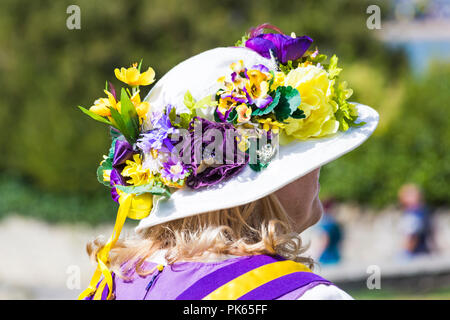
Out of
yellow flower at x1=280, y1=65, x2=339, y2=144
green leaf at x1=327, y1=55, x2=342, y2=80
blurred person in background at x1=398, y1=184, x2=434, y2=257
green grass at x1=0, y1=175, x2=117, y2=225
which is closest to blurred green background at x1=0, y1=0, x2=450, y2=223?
green grass at x1=0, y1=175, x2=117, y2=225

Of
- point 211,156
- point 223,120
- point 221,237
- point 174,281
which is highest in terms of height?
point 223,120

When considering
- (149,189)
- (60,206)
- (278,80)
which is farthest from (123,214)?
(60,206)

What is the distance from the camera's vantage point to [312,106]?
213 cm

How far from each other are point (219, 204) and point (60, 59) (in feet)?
43.7

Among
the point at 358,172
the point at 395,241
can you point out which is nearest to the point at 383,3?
the point at 358,172

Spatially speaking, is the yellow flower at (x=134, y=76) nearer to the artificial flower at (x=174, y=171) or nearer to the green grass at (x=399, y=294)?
the artificial flower at (x=174, y=171)

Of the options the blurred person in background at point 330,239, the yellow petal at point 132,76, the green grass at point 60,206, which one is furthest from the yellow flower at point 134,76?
the green grass at point 60,206

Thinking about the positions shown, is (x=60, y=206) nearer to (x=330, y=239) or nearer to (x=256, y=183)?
(x=330, y=239)

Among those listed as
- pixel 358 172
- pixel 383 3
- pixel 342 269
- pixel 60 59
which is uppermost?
pixel 383 3

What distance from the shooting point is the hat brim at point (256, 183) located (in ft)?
6.30

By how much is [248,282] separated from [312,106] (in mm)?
715

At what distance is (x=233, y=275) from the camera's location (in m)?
1.80

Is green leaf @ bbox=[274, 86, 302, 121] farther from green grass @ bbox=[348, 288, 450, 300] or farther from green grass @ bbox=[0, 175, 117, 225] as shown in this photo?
green grass @ bbox=[0, 175, 117, 225]
